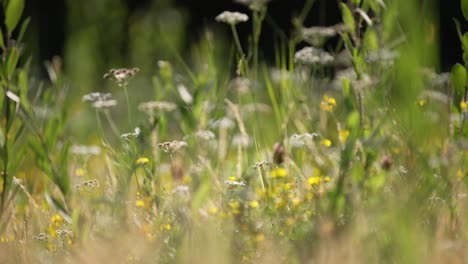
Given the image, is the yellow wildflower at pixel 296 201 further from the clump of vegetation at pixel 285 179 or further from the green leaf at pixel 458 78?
the green leaf at pixel 458 78

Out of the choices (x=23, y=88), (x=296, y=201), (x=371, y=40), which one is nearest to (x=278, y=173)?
(x=296, y=201)

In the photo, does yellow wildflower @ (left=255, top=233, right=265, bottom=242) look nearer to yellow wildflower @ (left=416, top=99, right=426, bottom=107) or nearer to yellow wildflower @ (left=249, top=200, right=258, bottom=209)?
yellow wildflower @ (left=249, top=200, right=258, bottom=209)

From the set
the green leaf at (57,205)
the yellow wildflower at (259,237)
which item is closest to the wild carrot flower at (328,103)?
the yellow wildflower at (259,237)

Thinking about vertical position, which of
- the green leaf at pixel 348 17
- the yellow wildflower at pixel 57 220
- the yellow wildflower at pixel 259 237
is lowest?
the yellow wildflower at pixel 57 220

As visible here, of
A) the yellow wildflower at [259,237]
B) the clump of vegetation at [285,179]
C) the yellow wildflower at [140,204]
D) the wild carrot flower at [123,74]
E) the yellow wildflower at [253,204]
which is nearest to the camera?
the clump of vegetation at [285,179]

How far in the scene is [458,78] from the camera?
189cm

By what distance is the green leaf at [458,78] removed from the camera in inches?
73.9

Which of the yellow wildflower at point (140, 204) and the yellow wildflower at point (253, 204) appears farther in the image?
the yellow wildflower at point (140, 204)

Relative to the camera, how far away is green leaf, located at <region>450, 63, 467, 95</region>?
1.88 metres

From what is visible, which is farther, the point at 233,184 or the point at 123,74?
the point at 123,74

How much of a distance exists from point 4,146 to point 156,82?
493 millimetres

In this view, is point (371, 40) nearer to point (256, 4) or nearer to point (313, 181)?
point (256, 4)

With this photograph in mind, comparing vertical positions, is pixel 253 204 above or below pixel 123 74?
below

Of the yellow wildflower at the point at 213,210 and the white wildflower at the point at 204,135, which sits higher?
the white wildflower at the point at 204,135
